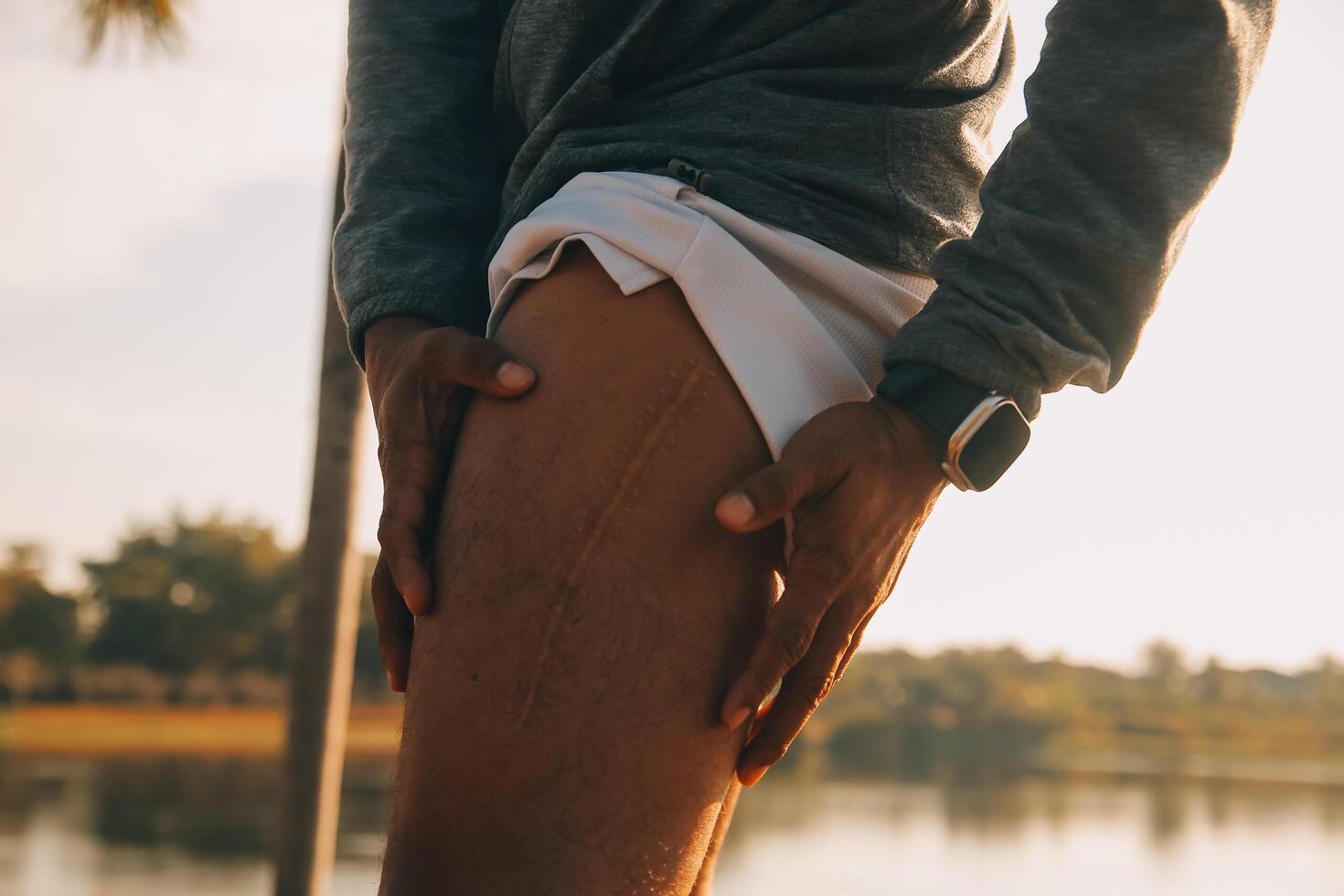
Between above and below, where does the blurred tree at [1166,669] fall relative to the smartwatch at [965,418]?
below

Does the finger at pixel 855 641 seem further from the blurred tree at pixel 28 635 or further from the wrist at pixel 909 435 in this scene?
the blurred tree at pixel 28 635

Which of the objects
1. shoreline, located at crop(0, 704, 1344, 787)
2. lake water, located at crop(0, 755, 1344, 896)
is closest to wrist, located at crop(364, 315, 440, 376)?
lake water, located at crop(0, 755, 1344, 896)

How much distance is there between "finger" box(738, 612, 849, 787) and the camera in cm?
83

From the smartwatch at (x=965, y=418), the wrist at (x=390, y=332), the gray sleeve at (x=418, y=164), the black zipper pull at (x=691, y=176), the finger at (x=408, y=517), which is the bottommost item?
the finger at (x=408, y=517)

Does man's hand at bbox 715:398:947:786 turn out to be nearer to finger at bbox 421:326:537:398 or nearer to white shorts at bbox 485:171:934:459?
white shorts at bbox 485:171:934:459

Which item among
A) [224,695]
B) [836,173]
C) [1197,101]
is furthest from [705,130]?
[224,695]

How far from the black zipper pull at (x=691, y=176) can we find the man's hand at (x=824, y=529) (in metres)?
0.23

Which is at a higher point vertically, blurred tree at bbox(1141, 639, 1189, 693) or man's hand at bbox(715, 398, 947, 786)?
man's hand at bbox(715, 398, 947, 786)

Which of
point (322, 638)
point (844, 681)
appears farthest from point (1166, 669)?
point (322, 638)

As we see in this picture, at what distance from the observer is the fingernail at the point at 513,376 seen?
840 mm

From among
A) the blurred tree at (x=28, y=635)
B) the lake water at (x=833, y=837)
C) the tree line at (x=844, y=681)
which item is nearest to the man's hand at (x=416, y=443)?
the lake water at (x=833, y=837)

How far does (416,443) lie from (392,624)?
159mm

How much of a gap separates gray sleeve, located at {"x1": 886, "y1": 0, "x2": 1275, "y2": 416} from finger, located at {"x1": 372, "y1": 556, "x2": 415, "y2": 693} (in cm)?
45

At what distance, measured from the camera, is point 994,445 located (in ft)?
2.66
